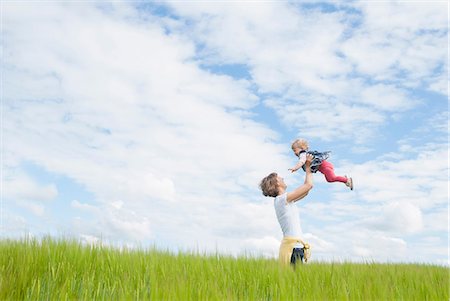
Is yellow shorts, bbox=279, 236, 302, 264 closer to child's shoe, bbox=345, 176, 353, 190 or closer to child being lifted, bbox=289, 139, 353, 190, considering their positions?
child being lifted, bbox=289, 139, 353, 190

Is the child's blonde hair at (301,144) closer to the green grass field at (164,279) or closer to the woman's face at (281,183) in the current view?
the woman's face at (281,183)

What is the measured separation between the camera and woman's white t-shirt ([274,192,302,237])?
6859 mm

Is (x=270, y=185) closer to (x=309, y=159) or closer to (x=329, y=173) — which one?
(x=309, y=159)

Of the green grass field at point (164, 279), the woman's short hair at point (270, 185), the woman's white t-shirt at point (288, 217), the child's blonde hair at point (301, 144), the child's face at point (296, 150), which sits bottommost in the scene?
the green grass field at point (164, 279)

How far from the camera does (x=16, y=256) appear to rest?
5844 millimetres

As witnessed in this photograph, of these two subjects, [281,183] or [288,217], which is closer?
[288,217]

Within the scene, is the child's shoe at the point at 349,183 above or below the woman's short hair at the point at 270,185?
above

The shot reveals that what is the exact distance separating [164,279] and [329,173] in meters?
3.75

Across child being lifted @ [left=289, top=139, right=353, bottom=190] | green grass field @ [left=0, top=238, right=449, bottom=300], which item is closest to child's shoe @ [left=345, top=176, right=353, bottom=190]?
child being lifted @ [left=289, top=139, right=353, bottom=190]

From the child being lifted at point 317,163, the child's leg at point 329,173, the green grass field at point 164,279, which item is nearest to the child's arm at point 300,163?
the child being lifted at point 317,163

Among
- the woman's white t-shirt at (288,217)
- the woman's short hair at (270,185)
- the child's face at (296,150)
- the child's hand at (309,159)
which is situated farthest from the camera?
the child's face at (296,150)

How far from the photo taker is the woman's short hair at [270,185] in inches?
286

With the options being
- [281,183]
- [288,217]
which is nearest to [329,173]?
[281,183]

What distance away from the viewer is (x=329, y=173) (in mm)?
8172
